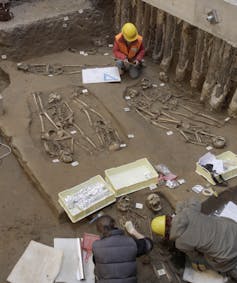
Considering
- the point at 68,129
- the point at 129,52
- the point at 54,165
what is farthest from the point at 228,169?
the point at 129,52

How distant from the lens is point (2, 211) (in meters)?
5.78

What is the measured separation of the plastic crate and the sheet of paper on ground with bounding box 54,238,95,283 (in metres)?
0.93

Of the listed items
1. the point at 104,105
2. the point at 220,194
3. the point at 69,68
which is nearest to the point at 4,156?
the point at 104,105

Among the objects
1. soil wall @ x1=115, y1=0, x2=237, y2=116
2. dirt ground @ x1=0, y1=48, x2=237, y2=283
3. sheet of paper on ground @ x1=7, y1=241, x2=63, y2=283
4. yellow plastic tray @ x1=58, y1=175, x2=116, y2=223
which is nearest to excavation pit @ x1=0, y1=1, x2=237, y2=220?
dirt ground @ x1=0, y1=48, x2=237, y2=283

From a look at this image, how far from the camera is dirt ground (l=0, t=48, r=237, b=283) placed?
5.53 m

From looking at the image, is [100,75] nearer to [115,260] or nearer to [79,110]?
[79,110]

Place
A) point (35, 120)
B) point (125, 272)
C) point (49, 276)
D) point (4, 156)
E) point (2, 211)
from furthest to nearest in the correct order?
point (35, 120) < point (4, 156) < point (2, 211) < point (49, 276) < point (125, 272)

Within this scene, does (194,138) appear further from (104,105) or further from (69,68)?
(69,68)

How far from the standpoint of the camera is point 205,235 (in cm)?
467

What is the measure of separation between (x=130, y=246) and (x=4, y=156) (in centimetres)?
289

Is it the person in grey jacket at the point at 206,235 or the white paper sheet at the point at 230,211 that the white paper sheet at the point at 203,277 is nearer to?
the person in grey jacket at the point at 206,235

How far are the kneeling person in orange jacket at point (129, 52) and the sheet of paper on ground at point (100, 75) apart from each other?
0.52 ft

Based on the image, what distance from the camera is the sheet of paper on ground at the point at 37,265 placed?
4965 millimetres

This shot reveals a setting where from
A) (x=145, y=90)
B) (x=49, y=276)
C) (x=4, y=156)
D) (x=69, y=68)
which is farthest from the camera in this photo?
(x=69, y=68)
